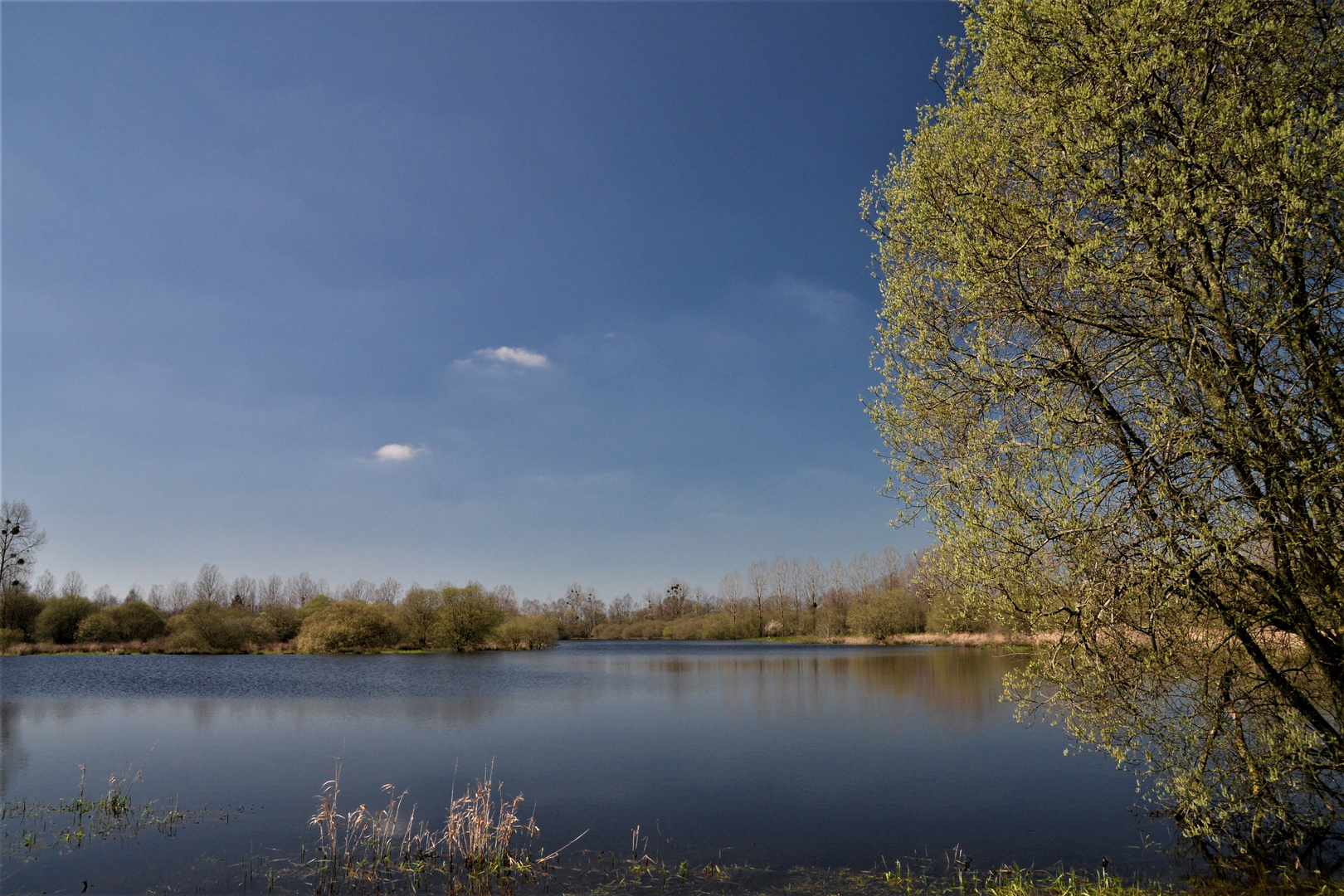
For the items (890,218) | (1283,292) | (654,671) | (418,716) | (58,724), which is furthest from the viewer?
(654,671)

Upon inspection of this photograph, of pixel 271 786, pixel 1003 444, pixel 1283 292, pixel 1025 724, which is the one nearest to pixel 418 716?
pixel 271 786

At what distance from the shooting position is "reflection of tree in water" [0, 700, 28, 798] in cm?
1452

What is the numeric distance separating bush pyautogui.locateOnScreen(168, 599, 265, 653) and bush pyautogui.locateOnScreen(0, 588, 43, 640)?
32.1 ft

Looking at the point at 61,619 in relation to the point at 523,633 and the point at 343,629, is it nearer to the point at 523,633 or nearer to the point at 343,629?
the point at 343,629

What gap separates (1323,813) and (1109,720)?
9.93 ft

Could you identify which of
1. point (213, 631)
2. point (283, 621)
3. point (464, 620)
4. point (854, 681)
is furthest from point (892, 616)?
point (213, 631)

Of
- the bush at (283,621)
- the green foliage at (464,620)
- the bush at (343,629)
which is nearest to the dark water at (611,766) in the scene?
the bush at (343,629)

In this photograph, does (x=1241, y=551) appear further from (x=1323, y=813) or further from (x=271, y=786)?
(x=271, y=786)

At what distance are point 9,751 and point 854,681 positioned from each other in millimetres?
33208

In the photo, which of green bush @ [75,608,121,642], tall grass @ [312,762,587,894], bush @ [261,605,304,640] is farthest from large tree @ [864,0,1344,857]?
green bush @ [75,608,121,642]

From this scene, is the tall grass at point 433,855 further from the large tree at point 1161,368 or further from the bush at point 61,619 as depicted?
the bush at point 61,619

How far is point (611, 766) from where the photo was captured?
1658cm

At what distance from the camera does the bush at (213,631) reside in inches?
2256

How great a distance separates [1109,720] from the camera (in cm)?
877
